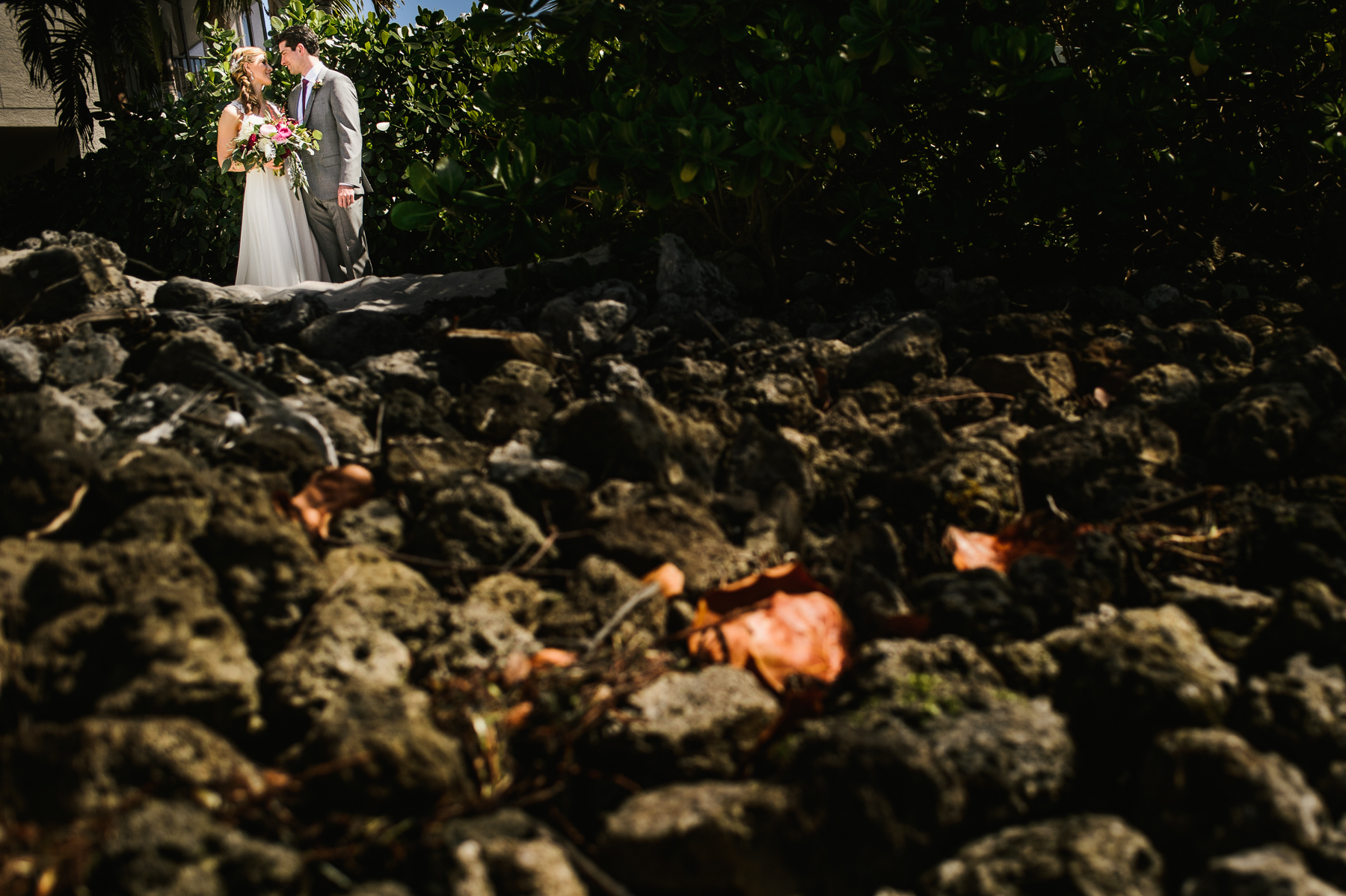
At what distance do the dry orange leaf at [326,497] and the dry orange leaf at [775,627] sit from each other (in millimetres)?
833

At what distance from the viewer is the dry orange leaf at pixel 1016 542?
2.00 m

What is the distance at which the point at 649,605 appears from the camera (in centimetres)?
174

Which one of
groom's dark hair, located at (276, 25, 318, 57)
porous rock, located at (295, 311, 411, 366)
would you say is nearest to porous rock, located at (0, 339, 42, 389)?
porous rock, located at (295, 311, 411, 366)

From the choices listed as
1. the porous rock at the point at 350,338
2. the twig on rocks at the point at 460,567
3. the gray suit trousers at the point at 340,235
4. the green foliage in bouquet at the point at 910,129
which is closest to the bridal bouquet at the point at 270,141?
the gray suit trousers at the point at 340,235

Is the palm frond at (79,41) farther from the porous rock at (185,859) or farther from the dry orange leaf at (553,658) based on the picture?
the porous rock at (185,859)

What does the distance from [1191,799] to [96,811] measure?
4.81 ft

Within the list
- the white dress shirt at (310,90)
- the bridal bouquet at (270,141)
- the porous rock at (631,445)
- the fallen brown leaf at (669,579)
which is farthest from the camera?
the white dress shirt at (310,90)

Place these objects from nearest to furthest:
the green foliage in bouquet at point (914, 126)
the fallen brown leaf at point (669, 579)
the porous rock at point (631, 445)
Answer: the fallen brown leaf at point (669, 579)
the porous rock at point (631, 445)
the green foliage in bouquet at point (914, 126)

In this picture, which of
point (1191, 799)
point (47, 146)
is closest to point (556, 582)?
point (1191, 799)

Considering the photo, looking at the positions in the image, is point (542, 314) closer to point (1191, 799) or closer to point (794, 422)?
point (794, 422)

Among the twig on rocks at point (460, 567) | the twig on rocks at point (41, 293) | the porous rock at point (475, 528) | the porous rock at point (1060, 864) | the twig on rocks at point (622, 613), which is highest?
the twig on rocks at point (41, 293)

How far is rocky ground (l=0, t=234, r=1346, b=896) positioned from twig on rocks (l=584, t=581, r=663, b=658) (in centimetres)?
1

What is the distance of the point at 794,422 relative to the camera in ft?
8.17

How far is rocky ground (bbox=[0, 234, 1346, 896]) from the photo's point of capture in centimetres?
128
